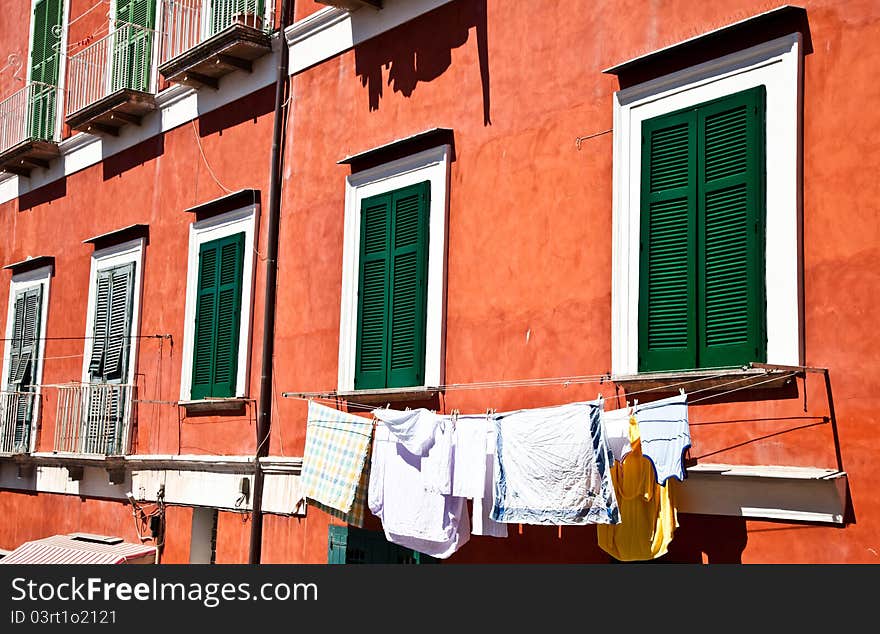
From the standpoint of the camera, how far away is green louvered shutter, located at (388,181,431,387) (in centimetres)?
1020

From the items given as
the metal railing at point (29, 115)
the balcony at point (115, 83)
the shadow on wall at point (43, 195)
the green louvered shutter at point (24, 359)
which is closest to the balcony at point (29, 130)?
the metal railing at point (29, 115)

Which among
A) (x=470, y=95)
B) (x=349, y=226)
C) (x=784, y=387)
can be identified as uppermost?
(x=470, y=95)

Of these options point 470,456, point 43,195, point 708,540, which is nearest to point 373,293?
point 470,456

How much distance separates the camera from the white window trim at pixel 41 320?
16094 mm

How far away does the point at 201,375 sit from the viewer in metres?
13.0

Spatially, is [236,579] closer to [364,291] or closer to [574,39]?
[364,291]

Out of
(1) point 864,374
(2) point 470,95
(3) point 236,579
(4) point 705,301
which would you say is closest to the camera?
(1) point 864,374

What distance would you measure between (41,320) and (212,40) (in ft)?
18.2

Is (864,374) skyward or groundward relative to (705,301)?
groundward

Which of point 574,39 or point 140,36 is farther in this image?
point 140,36

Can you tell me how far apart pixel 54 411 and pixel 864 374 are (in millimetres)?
11391

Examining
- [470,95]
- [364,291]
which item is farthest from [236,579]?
[470,95]

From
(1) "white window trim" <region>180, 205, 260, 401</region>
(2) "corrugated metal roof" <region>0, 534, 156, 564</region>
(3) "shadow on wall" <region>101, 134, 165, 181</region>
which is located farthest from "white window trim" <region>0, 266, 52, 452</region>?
(1) "white window trim" <region>180, 205, 260, 401</region>

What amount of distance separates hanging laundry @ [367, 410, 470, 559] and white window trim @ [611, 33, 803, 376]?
5.33 ft
